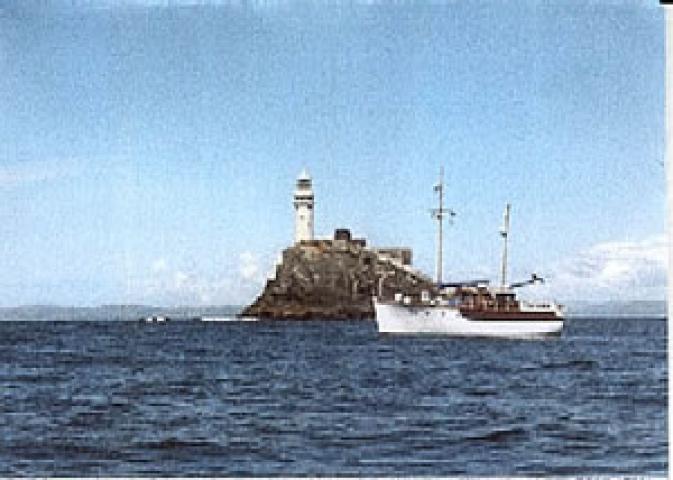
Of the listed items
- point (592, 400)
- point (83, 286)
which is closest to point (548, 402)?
point (592, 400)

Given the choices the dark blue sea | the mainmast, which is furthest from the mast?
the dark blue sea

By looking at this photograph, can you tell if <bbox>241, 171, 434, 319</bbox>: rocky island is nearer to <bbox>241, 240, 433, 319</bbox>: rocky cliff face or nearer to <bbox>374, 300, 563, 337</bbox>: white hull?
<bbox>241, 240, 433, 319</bbox>: rocky cliff face

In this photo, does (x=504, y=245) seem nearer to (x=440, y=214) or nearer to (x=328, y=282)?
(x=440, y=214)

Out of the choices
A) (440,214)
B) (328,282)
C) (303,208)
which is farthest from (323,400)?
(440,214)

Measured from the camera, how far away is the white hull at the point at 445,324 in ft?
16.1

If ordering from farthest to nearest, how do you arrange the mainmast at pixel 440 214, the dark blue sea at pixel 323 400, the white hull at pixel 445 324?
1. the white hull at pixel 445 324
2. the mainmast at pixel 440 214
3. the dark blue sea at pixel 323 400

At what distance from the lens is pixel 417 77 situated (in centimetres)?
455

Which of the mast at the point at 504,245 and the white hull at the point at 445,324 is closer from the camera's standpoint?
the mast at the point at 504,245

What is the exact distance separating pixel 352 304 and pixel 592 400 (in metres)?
0.80

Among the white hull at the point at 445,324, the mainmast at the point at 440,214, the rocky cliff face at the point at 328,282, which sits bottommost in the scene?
the white hull at the point at 445,324

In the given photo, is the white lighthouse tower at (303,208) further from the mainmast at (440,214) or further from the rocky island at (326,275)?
the mainmast at (440,214)

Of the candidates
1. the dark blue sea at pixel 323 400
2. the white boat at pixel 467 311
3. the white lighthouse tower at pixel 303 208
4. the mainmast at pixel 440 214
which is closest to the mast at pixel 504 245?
the white boat at pixel 467 311

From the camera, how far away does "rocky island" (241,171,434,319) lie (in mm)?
4520

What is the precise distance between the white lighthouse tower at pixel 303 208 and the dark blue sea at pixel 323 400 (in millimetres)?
298
